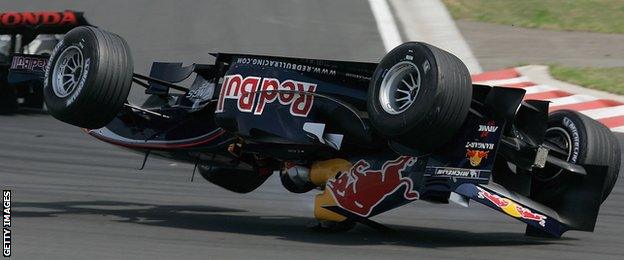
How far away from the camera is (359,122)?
28.7 feet

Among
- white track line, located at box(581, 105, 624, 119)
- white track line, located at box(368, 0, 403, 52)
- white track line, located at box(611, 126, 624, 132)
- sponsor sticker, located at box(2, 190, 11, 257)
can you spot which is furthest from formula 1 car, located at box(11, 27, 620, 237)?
white track line, located at box(368, 0, 403, 52)

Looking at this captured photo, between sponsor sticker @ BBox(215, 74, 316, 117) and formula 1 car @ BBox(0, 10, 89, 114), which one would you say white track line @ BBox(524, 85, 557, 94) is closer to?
formula 1 car @ BBox(0, 10, 89, 114)

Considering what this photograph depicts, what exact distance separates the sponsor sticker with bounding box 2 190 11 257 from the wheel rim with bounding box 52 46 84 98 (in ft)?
3.28

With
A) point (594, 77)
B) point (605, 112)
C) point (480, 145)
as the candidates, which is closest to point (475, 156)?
point (480, 145)

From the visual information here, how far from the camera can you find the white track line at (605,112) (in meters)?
15.1

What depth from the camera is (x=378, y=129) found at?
8.10m

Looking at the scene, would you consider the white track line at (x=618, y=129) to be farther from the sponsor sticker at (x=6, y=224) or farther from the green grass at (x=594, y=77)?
the sponsor sticker at (x=6, y=224)

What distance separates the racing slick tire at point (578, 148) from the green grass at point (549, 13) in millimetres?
13015

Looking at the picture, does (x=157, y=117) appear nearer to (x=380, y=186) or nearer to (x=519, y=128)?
(x=380, y=186)

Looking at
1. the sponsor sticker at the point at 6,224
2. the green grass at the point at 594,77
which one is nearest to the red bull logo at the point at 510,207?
the sponsor sticker at the point at 6,224

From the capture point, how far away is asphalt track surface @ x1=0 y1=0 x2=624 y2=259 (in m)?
7.95

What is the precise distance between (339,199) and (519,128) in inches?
55.6

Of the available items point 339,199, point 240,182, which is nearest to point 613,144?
point 339,199

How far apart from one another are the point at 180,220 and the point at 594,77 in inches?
365
